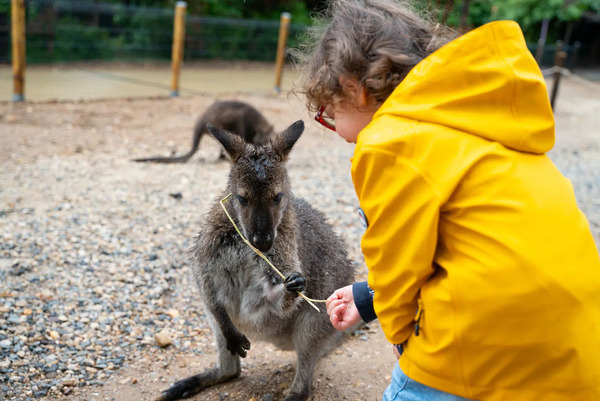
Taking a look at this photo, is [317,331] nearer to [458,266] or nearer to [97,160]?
[458,266]

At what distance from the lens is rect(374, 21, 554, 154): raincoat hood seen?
1.26 meters

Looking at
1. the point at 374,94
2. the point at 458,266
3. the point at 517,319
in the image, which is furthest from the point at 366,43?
the point at 517,319

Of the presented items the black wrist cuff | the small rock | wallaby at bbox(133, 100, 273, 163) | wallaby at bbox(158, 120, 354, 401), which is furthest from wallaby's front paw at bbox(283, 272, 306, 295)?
wallaby at bbox(133, 100, 273, 163)

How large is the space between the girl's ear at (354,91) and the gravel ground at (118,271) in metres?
0.37

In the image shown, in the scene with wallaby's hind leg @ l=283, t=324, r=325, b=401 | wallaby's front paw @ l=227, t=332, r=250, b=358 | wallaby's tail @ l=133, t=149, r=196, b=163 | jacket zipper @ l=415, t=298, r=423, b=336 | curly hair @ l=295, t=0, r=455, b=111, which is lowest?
wallaby's tail @ l=133, t=149, r=196, b=163

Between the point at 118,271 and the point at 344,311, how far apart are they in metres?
1.90

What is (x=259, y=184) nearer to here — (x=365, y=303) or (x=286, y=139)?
(x=286, y=139)

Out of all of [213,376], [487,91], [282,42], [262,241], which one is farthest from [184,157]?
[282,42]

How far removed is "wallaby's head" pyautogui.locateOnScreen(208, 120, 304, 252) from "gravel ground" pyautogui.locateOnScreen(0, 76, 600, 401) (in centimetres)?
34

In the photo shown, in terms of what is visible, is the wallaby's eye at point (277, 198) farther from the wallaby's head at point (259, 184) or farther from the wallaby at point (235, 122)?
the wallaby at point (235, 122)

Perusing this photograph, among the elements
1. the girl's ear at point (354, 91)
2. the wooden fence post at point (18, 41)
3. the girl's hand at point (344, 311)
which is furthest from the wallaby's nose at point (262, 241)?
the wooden fence post at point (18, 41)

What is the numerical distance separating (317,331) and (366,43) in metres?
1.29

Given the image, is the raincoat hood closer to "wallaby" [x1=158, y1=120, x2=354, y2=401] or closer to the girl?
the girl

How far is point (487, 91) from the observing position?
49.4 inches
